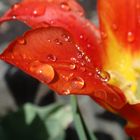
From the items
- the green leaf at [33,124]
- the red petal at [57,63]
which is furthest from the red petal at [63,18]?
the green leaf at [33,124]

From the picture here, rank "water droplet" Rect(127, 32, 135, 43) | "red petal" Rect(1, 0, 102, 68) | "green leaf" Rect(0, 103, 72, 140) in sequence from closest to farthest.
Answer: "red petal" Rect(1, 0, 102, 68), "water droplet" Rect(127, 32, 135, 43), "green leaf" Rect(0, 103, 72, 140)

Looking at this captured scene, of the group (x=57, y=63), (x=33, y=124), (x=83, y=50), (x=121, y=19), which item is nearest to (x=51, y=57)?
(x=57, y=63)

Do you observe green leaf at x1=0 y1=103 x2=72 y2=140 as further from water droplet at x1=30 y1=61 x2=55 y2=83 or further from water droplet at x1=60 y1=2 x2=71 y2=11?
water droplet at x1=30 y1=61 x2=55 y2=83

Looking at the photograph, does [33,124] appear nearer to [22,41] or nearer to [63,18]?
[63,18]

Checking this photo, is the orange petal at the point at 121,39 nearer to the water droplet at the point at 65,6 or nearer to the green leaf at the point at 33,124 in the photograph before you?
the water droplet at the point at 65,6

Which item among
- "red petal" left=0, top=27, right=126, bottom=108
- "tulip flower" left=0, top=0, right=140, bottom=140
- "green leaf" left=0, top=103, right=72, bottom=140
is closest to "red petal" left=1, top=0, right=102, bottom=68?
"tulip flower" left=0, top=0, right=140, bottom=140

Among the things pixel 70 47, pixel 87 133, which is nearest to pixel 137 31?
pixel 87 133

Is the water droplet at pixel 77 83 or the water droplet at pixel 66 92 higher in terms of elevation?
the water droplet at pixel 66 92

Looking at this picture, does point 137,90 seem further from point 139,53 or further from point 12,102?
point 12,102
